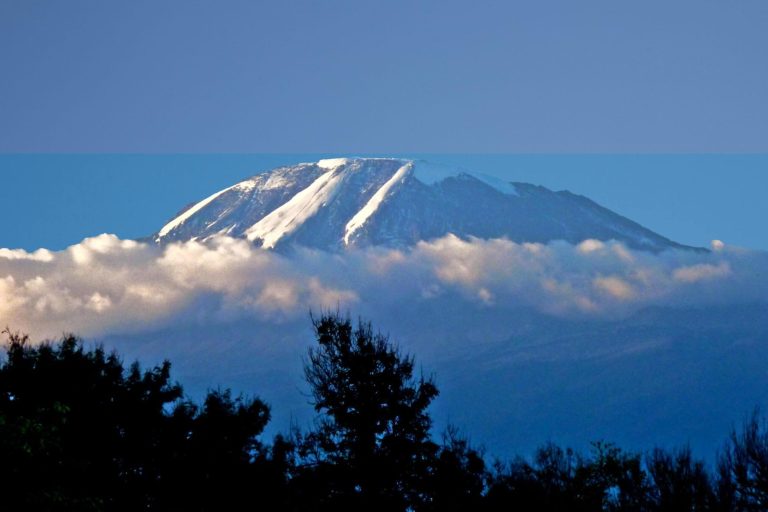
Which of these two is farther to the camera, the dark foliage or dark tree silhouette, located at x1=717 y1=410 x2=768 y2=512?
the dark foliage

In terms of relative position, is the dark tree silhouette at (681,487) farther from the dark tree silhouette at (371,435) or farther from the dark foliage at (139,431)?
the dark foliage at (139,431)

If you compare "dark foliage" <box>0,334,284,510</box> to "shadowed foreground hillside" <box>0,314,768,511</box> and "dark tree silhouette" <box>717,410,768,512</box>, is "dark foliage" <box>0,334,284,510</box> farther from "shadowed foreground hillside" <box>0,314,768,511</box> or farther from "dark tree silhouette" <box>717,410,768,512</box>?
"dark tree silhouette" <box>717,410,768,512</box>

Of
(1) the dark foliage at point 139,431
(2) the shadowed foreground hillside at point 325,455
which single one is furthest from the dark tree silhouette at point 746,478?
(1) the dark foliage at point 139,431

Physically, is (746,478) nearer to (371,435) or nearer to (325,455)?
(371,435)

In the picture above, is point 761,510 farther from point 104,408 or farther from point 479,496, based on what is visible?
point 104,408

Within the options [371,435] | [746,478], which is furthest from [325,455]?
[746,478]

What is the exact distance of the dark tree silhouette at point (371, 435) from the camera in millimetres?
48125

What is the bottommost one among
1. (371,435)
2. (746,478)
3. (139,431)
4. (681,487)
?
(681,487)

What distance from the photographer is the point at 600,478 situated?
58.0 metres

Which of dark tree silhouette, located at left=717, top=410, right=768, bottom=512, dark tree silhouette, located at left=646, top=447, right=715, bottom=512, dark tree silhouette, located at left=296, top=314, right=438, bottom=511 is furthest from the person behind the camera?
dark tree silhouette, located at left=296, top=314, right=438, bottom=511

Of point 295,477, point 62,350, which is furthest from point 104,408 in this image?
point 295,477

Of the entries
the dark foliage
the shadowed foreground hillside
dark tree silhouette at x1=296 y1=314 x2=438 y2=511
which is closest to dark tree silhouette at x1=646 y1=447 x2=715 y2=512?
the shadowed foreground hillside

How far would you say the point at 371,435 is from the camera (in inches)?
1921

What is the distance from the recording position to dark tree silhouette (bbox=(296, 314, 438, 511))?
48.1 meters
